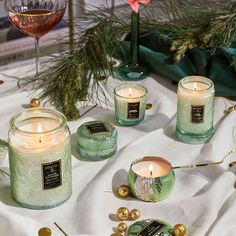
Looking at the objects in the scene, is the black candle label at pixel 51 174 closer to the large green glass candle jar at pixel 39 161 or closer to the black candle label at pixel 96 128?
the large green glass candle jar at pixel 39 161

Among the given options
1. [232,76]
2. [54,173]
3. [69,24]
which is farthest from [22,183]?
[69,24]

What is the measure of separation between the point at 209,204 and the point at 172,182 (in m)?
0.06

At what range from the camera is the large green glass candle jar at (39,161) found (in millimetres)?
823

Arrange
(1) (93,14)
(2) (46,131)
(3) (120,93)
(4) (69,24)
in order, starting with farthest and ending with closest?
1. (4) (69,24)
2. (1) (93,14)
3. (3) (120,93)
4. (2) (46,131)

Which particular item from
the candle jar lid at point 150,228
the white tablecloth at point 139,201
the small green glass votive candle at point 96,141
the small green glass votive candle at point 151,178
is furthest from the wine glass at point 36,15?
the candle jar lid at point 150,228

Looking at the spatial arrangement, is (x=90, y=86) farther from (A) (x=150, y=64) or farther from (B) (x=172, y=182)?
(B) (x=172, y=182)

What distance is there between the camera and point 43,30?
3.77ft

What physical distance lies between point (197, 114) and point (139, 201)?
196 millimetres

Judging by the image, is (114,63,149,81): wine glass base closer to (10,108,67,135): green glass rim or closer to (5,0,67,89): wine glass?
(5,0,67,89): wine glass

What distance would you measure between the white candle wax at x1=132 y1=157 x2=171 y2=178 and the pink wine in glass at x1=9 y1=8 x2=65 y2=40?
37 centimetres

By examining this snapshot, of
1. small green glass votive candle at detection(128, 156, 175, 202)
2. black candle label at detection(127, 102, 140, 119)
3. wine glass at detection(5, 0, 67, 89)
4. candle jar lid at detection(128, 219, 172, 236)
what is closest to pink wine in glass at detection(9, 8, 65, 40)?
wine glass at detection(5, 0, 67, 89)

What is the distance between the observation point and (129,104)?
1.06 metres

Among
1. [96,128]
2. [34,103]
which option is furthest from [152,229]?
[34,103]

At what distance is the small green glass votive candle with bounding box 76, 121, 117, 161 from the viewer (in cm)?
96
